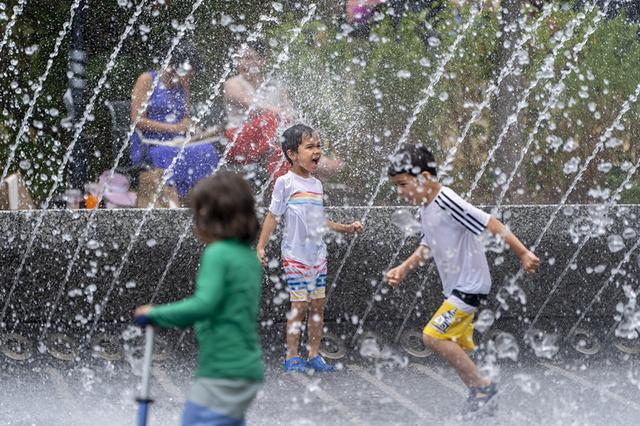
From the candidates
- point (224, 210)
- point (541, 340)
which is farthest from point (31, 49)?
point (224, 210)

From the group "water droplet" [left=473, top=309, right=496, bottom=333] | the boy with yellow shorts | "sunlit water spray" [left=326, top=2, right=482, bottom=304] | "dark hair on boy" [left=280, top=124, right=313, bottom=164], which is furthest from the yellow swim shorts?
"sunlit water spray" [left=326, top=2, right=482, bottom=304]

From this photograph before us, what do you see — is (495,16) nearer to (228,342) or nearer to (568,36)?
(568,36)

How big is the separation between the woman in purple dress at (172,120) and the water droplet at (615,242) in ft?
8.15

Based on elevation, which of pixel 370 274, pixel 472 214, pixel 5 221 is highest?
pixel 472 214

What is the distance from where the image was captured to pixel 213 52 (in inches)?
499

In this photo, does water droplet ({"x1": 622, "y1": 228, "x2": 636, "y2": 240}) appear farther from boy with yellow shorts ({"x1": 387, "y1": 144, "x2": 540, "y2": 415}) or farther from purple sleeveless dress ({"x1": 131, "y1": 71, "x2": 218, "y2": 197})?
purple sleeveless dress ({"x1": 131, "y1": 71, "x2": 218, "y2": 197})

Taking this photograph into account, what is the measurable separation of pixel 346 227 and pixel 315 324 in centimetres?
49

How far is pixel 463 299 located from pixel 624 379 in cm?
126

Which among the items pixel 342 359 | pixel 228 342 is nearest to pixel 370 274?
pixel 342 359

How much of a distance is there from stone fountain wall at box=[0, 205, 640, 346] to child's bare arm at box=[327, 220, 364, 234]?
32cm

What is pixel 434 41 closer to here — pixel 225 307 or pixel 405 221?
pixel 405 221

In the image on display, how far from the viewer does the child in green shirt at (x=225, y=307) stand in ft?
11.2

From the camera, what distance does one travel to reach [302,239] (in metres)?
6.27

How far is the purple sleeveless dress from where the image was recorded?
791 cm
